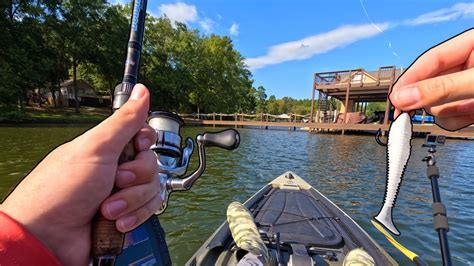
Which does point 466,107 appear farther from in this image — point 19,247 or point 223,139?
point 19,247

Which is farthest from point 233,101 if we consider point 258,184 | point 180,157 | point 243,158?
point 180,157

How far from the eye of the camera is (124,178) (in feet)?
2.92

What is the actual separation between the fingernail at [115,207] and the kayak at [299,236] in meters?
1.81

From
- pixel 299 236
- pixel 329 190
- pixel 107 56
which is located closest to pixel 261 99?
pixel 107 56

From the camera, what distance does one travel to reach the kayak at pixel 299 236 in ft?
8.09

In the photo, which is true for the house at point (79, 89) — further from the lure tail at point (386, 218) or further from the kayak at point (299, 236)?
the lure tail at point (386, 218)

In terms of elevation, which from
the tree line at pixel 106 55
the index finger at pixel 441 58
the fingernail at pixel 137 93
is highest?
the tree line at pixel 106 55

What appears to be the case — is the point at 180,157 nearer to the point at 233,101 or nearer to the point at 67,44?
the point at 67,44

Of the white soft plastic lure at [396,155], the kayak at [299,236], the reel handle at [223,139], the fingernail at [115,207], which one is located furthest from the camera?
the kayak at [299,236]

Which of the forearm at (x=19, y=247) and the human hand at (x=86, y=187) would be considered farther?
the human hand at (x=86, y=187)

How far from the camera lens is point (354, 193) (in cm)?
739

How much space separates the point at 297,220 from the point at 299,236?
55 cm

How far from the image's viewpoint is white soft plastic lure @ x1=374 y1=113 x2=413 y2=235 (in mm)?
1364

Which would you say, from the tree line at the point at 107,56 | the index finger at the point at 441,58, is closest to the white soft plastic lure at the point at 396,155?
the index finger at the point at 441,58
